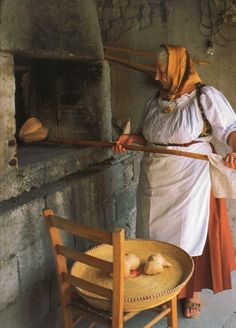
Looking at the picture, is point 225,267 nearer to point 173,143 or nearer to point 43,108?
point 173,143

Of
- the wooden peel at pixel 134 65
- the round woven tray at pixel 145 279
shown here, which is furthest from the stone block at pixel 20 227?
the wooden peel at pixel 134 65

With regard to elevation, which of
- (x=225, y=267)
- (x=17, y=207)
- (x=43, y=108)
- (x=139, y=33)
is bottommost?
(x=225, y=267)

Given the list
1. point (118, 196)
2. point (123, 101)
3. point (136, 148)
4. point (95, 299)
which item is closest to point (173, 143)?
point (136, 148)

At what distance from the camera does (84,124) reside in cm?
335

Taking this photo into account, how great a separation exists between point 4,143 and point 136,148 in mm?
844

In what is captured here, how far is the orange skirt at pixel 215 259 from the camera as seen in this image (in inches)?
115

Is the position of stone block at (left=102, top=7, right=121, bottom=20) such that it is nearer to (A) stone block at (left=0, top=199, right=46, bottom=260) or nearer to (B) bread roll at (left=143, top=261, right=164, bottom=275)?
(A) stone block at (left=0, top=199, right=46, bottom=260)

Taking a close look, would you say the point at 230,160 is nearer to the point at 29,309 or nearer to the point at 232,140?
the point at 232,140

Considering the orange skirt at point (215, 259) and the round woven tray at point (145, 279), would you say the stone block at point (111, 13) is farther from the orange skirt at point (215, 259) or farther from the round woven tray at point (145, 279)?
the round woven tray at point (145, 279)

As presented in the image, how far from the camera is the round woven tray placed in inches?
78.0

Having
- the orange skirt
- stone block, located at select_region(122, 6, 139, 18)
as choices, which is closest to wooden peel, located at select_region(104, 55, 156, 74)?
stone block, located at select_region(122, 6, 139, 18)

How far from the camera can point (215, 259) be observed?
2.92 meters

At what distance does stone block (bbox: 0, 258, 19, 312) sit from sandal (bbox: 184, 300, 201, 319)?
1.24m

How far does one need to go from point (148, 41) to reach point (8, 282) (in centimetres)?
297
